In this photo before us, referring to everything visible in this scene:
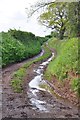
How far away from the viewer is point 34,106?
11641 millimetres

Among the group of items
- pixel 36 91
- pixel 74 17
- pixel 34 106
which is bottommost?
pixel 36 91

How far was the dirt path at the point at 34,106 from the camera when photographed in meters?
10.4

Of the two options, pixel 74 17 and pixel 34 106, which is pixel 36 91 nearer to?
pixel 34 106

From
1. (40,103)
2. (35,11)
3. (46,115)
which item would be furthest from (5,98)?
(35,11)

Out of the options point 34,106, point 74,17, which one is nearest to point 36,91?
point 34,106

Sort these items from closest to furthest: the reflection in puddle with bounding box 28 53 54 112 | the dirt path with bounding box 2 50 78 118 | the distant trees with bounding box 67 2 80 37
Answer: the dirt path with bounding box 2 50 78 118 → the reflection in puddle with bounding box 28 53 54 112 → the distant trees with bounding box 67 2 80 37

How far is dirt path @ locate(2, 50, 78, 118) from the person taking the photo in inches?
411

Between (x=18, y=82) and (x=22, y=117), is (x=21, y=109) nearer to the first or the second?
(x=22, y=117)

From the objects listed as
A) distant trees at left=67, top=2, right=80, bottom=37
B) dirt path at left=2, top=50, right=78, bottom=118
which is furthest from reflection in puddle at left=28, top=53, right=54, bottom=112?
distant trees at left=67, top=2, right=80, bottom=37

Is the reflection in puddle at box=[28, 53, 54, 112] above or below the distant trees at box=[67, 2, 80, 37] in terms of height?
below

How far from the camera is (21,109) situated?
11.1 meters

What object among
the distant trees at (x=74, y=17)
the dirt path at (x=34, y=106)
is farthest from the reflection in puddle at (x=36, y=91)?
the distant trees at (x=74, y=17)

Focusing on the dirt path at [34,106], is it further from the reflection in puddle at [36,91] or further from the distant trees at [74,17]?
the distant trees at [74,17]

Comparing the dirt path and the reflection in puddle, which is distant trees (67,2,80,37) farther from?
the dirt path
